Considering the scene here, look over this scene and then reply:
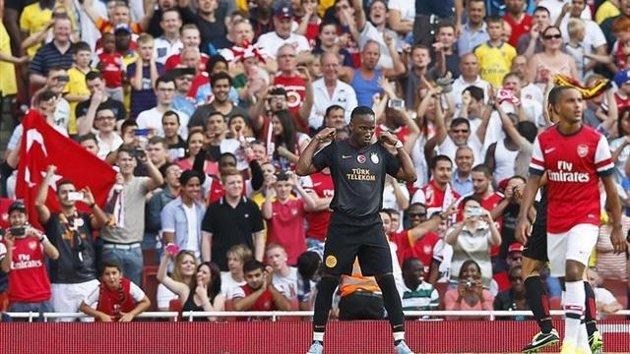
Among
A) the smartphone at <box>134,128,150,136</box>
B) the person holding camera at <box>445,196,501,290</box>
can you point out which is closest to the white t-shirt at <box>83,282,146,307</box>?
the smartphone at <box>134,128,150,136</box>

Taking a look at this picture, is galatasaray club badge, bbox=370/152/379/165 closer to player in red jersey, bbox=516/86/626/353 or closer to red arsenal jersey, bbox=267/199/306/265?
player in red jersey, bbox=516/86/626/353

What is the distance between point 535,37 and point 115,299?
8.44 meters

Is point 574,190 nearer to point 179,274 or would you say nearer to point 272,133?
point 179,274

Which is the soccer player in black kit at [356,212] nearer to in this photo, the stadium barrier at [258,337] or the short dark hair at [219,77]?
the stadium barrier at [258,337]

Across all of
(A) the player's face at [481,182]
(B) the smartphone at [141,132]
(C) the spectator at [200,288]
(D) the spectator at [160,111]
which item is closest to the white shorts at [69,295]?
(C) the spectator at [200,288]

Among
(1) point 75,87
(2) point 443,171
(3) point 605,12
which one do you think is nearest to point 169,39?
(1) point 75,87

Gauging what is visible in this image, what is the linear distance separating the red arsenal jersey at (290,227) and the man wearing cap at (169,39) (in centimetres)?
415

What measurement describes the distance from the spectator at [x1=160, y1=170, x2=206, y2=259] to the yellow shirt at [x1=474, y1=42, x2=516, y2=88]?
5.30 meters

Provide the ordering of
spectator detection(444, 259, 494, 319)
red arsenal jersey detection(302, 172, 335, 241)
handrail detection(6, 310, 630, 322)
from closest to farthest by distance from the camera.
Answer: handrail detection(6, 310, 630, 322)
spectator detection(444, 259, 494, 319)
red arsenal jersey detection(302, 172, 335, 241)

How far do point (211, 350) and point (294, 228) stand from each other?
3188mm

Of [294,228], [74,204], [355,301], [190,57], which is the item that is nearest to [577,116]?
[355,301]

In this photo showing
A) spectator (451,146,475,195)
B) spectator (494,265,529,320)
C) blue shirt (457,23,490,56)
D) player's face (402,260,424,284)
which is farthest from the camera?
blue shirt (457,23,490,56)

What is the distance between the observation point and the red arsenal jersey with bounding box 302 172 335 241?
2244cm

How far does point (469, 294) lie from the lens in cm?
2103
